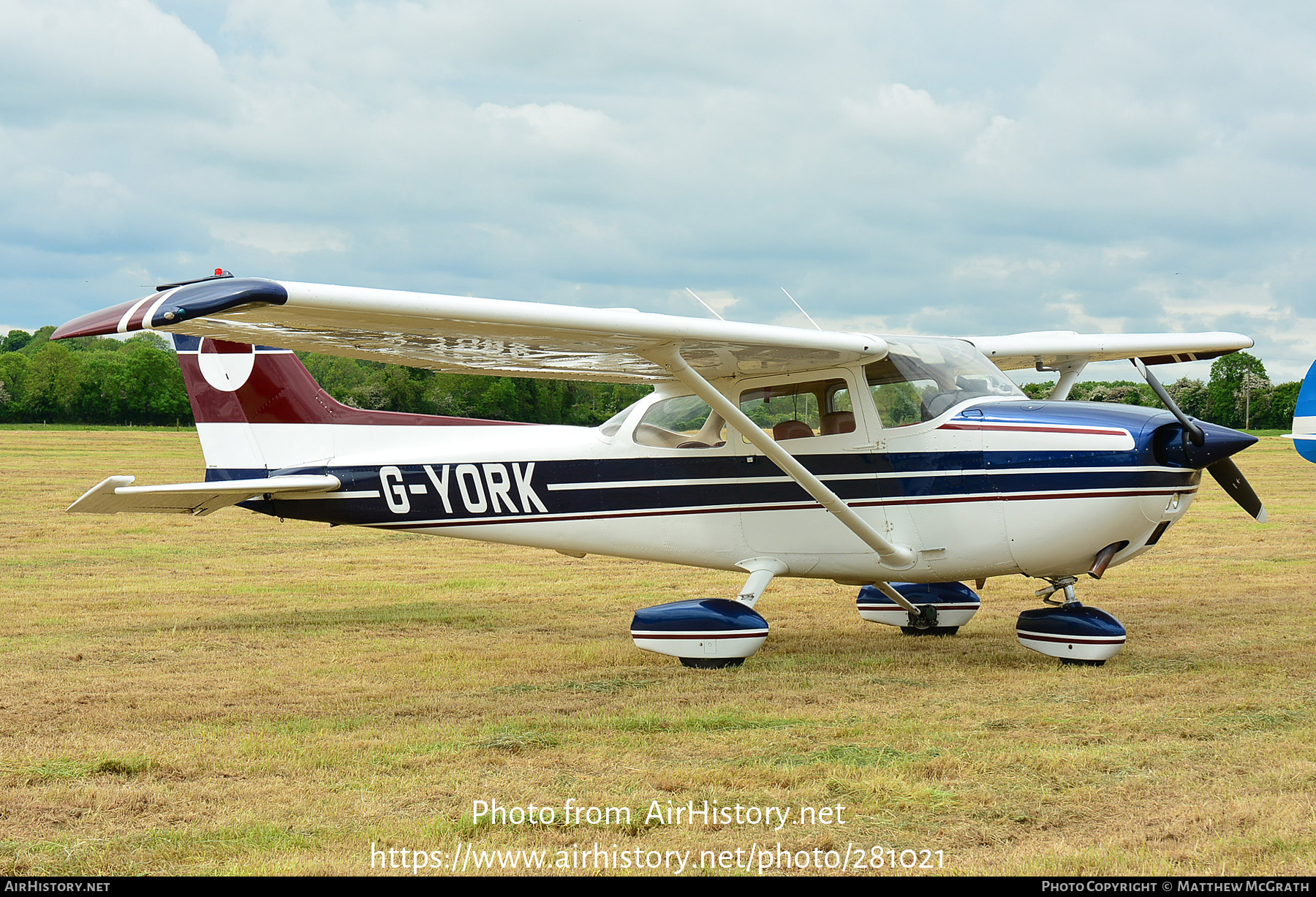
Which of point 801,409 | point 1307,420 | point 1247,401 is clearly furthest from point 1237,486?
point 1247,401

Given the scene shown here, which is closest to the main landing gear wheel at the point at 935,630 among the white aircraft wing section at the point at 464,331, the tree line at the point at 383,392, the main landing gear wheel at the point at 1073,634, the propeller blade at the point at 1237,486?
the main landing gear wheel at the point at 1073,634

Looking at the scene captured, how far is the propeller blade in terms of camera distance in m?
6.91

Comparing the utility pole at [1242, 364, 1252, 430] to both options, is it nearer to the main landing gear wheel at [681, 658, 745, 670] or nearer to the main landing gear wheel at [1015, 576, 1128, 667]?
the main landing gear wheel at [1015, 576, 1128, 667]

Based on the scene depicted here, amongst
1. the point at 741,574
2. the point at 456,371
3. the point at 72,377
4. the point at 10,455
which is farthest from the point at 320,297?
the point at 72,377

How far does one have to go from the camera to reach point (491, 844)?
3688 millimetres

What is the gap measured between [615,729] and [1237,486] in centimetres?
456

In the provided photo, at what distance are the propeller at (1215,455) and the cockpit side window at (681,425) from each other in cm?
284

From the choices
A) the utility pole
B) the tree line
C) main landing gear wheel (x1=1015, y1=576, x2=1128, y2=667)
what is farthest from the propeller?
the utility pole

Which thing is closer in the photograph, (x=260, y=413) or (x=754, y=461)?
(x=754, y=461)

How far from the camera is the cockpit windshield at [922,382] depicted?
7.03 meters

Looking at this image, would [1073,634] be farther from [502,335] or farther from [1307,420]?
[502,335]

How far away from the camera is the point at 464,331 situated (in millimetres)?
6070

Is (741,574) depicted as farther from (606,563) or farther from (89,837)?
(89,837)

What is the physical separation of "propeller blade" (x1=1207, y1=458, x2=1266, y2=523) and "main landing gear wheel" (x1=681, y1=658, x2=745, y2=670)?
129 inches
